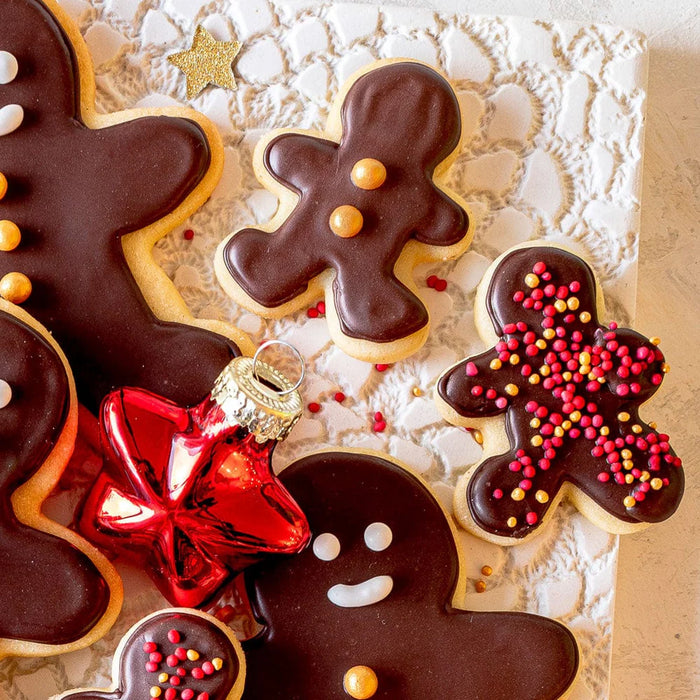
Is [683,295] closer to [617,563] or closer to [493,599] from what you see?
[617,563]

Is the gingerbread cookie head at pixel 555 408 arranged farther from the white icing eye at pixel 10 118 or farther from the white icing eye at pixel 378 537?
the white icing eye at pixel 10 118

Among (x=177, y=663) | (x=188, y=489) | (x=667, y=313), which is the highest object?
(x=667, y=313)

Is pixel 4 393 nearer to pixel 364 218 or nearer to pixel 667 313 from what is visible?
pixel 364 218

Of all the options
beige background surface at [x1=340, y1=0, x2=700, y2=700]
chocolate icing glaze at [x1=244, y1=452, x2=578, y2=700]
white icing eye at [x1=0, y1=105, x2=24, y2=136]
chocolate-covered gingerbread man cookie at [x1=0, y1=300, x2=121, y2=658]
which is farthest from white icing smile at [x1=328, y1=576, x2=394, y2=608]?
white icing eye at [x1=0, y1=105, x2=24, y2=136]

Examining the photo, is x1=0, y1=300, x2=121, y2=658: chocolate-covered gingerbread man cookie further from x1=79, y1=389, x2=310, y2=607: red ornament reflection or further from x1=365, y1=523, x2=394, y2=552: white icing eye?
x1=365, y1=523, x2=394, y2=552: white icing eye

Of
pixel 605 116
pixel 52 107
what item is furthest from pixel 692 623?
pixel 52 107

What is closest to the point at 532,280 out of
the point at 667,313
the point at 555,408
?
the point at 555,408
